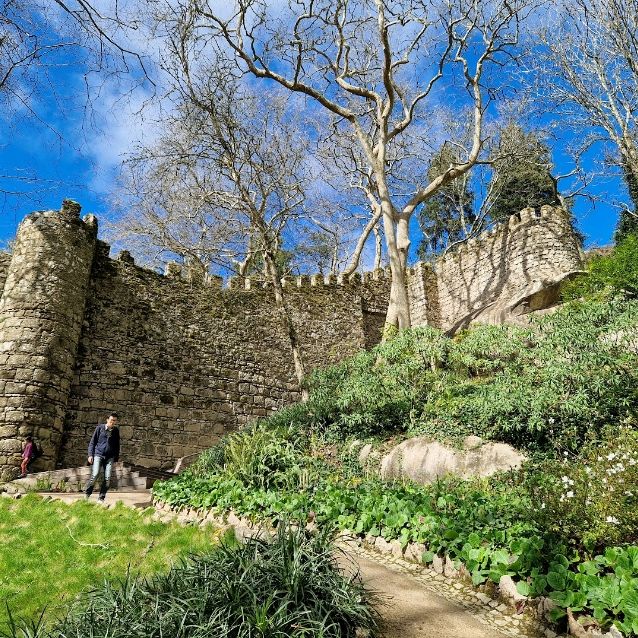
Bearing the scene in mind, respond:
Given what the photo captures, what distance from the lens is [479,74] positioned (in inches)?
642

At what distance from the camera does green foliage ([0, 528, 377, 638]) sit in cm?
289

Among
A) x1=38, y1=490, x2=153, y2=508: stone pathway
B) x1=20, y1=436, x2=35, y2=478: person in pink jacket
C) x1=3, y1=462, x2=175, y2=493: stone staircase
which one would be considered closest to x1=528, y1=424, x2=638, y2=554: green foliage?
x1=38, y1=490, x2=153, y2=508: stone pathway

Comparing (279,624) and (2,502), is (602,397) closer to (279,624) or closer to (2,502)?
(279,624)

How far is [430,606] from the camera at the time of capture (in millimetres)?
3863

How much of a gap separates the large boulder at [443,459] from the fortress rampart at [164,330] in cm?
740

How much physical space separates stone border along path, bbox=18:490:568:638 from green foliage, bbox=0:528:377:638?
0.30m

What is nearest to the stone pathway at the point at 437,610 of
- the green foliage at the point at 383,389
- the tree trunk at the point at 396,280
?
the green foliage at the point at 383,389

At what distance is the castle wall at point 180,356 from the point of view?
42.4 ft

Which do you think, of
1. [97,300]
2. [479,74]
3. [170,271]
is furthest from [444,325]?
[97,300]

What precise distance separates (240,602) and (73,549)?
360 cm

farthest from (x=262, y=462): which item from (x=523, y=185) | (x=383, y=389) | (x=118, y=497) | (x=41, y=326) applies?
(x=523, y=185)

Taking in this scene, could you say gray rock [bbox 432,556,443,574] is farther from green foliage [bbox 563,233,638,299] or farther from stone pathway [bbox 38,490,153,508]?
Answer: green foliage [bbox 563,233,638,299]

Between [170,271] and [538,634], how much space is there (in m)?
13.6

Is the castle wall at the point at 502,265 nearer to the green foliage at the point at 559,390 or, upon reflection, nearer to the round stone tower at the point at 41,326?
the green foliage at the point at 559,390
